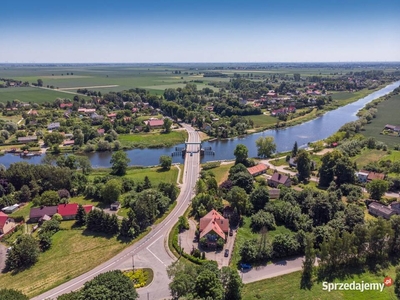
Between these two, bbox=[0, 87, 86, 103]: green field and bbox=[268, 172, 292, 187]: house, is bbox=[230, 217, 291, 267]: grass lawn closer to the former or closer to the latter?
bbox=[268, 172, 292, 187]: house

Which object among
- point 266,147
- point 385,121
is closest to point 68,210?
point 266,147

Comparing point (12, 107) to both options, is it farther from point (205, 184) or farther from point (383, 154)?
point (383, 154)

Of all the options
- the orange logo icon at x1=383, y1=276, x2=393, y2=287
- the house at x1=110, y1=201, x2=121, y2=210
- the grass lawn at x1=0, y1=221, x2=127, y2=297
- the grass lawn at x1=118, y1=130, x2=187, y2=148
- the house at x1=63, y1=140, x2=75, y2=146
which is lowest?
the grass lawn at x1=0, y1=221, x2=127, y2=297

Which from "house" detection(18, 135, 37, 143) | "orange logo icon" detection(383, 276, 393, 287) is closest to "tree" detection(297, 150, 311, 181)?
"orange logo icon" detection(383, 276, 393, 287)

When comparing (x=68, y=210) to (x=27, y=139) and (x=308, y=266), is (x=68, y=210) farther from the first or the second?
(x=27, y=139)

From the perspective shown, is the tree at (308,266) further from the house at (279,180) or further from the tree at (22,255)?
the tree at (22,255)

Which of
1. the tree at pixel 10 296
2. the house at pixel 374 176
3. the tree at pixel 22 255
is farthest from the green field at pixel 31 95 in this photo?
the house at pixel 374 176
